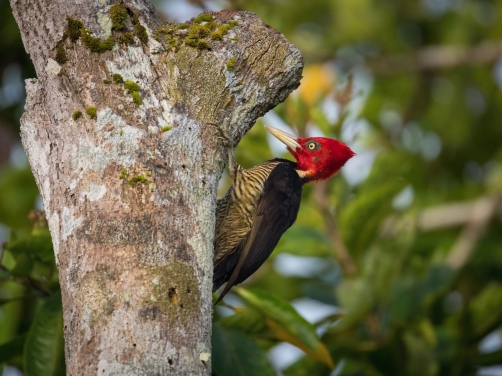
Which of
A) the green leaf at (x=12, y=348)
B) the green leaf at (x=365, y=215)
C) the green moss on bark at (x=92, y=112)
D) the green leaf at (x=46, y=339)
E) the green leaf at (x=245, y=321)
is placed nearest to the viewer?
the green moss on bark at (x=92, y=112)

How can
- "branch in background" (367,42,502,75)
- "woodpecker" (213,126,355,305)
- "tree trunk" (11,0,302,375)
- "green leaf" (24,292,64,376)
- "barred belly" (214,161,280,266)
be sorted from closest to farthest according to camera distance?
"tree trunk" (11,0,302,375) < "green leaf" (24,292,64,376) < "woodpecker" (213,126,355,305) < "barred belly" (214,161,280,266) < "branch in background" (367,42,502,75)

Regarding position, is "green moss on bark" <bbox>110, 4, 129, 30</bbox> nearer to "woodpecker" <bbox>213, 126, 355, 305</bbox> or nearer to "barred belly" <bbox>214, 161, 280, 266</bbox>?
"woodpecker" <bbox>213, 126, 355, 305</bbox>

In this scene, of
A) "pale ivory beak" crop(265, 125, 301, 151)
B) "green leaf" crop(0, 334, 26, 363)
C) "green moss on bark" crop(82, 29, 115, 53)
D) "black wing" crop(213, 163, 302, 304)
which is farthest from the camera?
"pale ivory beak" crop(265, 125, 301, 151)

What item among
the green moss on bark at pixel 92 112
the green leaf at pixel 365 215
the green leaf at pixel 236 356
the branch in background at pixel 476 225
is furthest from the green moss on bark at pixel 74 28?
the branch in background at pixel 476 225

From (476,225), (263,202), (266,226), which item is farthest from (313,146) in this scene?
(476,225)

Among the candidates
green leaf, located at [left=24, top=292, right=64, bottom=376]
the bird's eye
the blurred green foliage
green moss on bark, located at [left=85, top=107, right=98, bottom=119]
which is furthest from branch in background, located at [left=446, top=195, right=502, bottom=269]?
green moss on bark, located at [left=85, top=107, right=98, bottom=119]

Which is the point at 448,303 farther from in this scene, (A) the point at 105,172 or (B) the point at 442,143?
(A) the point at 105,172

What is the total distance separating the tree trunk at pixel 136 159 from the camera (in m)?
2.42

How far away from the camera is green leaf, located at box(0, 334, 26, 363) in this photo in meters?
3.82

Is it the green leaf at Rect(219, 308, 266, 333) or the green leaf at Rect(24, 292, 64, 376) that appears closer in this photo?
the green leaf at Rect(24, 292, 64, 376)

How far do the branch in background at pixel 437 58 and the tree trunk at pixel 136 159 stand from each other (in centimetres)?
474

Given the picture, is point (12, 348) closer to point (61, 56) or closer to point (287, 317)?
point (287, 317)

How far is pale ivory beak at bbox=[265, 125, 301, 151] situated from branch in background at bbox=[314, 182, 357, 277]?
1.31ft

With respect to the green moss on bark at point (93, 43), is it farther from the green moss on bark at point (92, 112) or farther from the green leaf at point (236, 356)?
the green leaf at point (236, 356)
